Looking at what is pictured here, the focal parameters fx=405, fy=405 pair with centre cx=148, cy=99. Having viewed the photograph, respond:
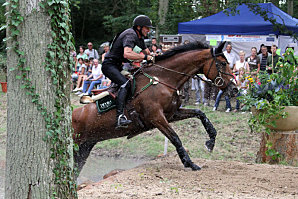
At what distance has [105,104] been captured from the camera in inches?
277

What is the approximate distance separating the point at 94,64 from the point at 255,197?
11010mm

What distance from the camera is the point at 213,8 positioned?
2017 centimetres

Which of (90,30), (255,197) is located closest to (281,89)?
(255,197)

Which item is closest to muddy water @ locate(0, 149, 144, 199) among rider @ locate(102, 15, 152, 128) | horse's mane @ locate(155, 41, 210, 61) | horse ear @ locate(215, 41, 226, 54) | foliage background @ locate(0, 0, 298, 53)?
rider @ locate(102, 15, 152, 128)

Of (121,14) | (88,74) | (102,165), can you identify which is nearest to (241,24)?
(88,74)

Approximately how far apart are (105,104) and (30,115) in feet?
11.4

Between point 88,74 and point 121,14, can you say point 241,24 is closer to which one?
point 88,74

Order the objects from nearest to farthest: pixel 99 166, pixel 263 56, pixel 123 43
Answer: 1. pixel 123 43
2. pixel 99 166
3. pixel 263 56

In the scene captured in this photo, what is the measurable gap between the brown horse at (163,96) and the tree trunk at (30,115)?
131 inches

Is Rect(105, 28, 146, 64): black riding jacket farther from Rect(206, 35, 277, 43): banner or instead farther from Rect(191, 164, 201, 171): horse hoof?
Rect(206, 35, 277, 43): banner

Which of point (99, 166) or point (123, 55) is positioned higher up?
point (123, 55)

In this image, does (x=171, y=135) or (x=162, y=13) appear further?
(x=162, y=13)

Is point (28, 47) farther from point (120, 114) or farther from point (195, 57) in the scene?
point (195, 57)

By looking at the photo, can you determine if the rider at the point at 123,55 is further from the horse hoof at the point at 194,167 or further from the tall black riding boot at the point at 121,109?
the horse hoof at the point at 194,167
